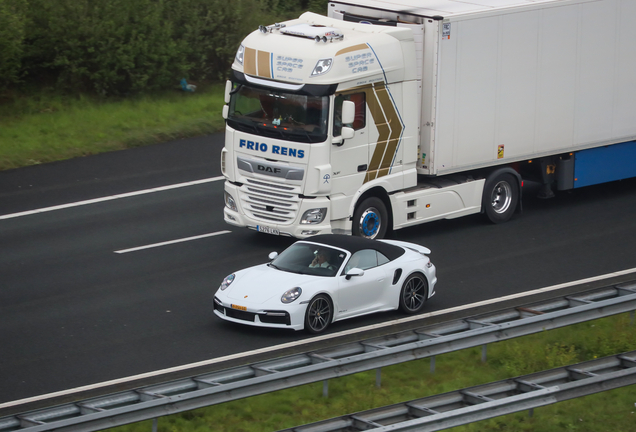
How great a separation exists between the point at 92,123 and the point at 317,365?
1534cm

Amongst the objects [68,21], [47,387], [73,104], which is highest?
[68,21]

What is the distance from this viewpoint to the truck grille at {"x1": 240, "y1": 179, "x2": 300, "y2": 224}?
57.8 feet

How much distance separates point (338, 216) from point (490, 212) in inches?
147

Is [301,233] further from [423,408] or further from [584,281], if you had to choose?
[423,408]

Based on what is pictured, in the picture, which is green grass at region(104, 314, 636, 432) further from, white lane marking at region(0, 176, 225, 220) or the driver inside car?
white lane marking at region(0, 176, 225, 220)

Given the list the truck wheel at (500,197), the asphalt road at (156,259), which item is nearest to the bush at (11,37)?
the asphalt road at (156,259)

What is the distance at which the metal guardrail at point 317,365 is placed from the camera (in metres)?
10.2

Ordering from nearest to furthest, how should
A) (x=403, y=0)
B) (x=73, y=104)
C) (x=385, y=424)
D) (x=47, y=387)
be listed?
(x=385, y=424), (x=47, y=387), (x=403, y=0), (x=73, y=104)

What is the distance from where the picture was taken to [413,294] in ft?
50.9

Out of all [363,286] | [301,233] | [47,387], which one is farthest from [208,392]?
[301,233]

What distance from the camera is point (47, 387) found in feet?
41.8

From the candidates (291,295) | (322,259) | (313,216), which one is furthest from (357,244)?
(313,216)

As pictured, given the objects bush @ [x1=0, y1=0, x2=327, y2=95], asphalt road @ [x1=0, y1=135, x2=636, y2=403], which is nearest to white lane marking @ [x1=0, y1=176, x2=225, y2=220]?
asphalt road @ [x1=0, y1=135, x2=636, y2=403]

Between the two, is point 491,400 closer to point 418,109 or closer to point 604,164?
point 418,109
